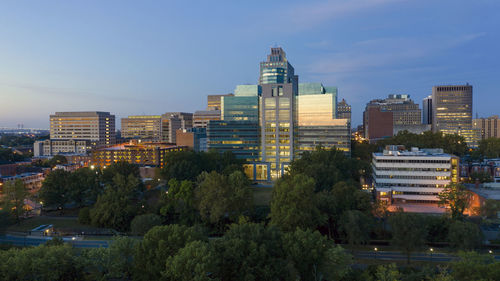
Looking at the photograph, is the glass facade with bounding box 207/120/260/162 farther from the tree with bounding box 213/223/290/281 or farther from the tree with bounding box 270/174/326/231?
the tree with bounding box 213/223/290/281

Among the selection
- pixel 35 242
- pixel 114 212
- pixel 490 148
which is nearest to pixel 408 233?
pixel 114 212

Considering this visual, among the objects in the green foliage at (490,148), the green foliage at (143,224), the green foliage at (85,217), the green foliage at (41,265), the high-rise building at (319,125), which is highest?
the high-rise building at (319,125)

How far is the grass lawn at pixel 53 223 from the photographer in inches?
2390

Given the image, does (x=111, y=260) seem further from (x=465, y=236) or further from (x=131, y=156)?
(x=131, y=156)

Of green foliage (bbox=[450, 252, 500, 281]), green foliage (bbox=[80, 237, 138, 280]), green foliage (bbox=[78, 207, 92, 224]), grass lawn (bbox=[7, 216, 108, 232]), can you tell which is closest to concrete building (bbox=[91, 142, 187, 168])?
grass lawn (bbox=[7, 216, 108, 232])

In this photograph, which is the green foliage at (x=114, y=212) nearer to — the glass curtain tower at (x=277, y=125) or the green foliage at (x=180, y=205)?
the green foliage at (x=180, y=205)

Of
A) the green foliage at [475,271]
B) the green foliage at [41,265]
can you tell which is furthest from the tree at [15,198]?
the green foliage at [475,271]

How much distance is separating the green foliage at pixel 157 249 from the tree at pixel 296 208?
17.5 m

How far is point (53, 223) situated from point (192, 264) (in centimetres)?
4698

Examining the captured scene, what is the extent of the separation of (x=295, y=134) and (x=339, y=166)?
104ft

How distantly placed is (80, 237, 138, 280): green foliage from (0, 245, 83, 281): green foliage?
47.5 inches

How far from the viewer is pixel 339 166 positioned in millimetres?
86125

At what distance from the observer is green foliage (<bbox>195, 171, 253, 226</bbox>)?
5906 centimetres

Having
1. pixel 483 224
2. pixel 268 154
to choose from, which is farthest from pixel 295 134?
pixel 483 224
